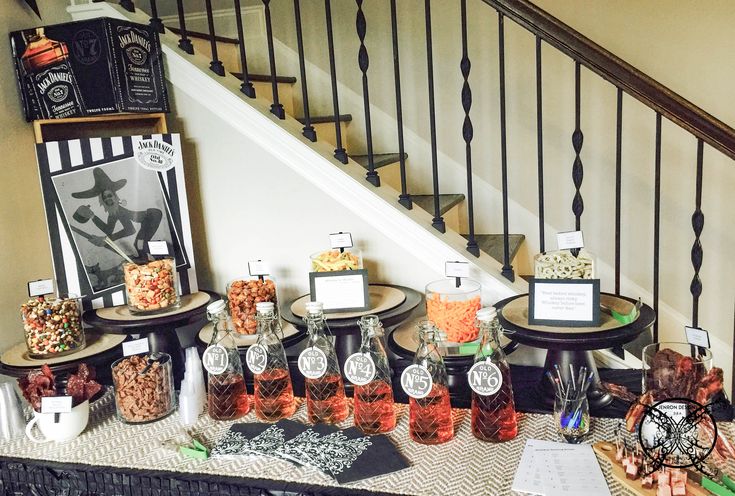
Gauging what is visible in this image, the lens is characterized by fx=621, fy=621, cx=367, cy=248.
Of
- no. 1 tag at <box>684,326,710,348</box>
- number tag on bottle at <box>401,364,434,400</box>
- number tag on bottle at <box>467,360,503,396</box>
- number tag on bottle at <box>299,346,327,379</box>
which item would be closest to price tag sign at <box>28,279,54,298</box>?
number tag on bottle at <box>299,346,327,379</box>

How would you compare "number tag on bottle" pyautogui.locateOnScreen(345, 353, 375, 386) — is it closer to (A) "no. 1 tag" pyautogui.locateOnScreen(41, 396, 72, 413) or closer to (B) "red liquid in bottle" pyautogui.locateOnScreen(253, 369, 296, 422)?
(B) "red liquid in bottle" pyautogui.locateOnScreen(253, 369, 296, 422)

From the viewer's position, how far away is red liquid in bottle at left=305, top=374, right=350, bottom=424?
152 cm

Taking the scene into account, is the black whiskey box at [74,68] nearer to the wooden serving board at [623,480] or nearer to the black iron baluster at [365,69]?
the black iron baluster at [365,69]

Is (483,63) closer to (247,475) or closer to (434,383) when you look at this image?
(434,383)

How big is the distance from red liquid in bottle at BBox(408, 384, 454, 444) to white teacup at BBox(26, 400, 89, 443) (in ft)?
2.72

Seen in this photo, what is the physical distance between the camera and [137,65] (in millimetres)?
1919

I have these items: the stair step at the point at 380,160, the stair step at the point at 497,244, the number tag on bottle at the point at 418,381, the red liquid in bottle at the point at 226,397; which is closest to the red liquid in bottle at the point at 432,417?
the number tag on bottle at the point at 418,381

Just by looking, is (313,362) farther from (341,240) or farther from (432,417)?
(341,240)

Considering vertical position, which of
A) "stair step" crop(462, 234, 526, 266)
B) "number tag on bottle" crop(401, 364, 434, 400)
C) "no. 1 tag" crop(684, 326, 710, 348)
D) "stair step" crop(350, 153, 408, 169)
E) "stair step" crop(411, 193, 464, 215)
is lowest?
"number tag on bottle" crop(401, 364, 434, 400)

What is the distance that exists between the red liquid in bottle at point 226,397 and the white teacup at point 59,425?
32 centimetres

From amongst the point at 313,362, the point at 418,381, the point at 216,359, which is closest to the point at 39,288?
the point at 216,359

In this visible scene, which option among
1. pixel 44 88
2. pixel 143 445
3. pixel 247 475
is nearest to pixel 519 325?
pixel 247 475

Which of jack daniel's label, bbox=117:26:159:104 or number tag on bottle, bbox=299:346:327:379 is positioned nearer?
number tag on bottle, bbox=299:346:327:379

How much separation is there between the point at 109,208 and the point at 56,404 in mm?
684
